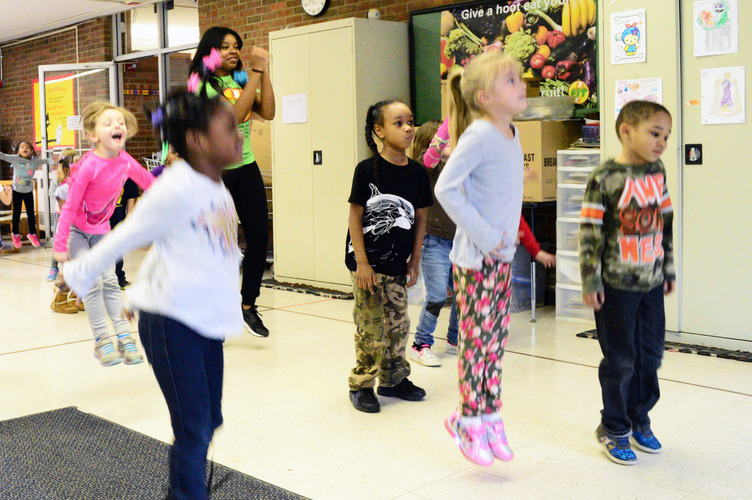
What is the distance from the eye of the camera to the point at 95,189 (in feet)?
12.1

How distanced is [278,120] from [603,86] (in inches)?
114

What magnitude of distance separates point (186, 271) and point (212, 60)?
8.20 ft

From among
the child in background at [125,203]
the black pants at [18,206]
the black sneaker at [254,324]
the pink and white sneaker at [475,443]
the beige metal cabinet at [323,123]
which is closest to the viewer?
the pink and white sneaker at [475,443]

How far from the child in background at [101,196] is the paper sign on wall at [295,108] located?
2.70 meters

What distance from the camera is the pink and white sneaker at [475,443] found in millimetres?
2521

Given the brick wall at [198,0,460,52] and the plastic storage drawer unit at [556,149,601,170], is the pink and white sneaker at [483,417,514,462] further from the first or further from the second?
the brick wall at [198,0,460,52]

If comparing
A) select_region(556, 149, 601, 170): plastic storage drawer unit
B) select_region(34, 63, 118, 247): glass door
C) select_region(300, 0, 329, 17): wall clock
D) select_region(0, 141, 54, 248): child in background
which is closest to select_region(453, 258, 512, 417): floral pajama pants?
select_region(556, 149, 601, 170): plastic storage drawer unit

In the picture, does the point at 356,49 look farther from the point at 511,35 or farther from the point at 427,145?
the point at 427,145

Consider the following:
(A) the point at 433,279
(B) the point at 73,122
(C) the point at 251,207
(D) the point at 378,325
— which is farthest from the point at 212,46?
(B) the point at 73,122

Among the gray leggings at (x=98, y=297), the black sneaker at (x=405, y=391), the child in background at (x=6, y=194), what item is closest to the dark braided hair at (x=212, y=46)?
the gray leggings at (x=98, y=297)

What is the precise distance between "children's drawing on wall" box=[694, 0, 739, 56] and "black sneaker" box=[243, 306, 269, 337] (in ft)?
9.02

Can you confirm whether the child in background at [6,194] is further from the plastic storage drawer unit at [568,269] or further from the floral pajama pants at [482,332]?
the floral pajama pants at [482,332]

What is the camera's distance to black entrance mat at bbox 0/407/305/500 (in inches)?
100.0

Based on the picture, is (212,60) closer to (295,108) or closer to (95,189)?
(95,189)
